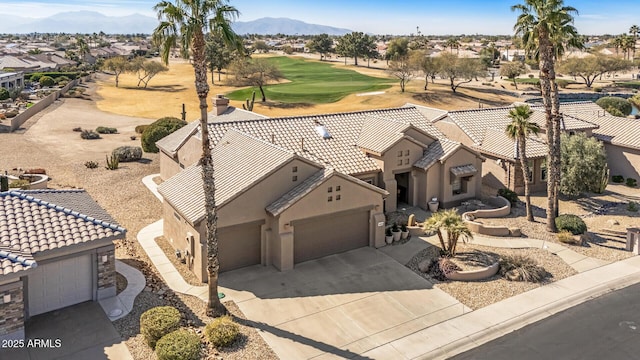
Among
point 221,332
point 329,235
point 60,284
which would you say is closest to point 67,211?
point 60,284

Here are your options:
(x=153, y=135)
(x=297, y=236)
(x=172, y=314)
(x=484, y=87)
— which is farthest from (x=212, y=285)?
(x=484, y=87)

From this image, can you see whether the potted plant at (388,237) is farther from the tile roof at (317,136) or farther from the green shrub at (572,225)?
the green shrub at (572,225)

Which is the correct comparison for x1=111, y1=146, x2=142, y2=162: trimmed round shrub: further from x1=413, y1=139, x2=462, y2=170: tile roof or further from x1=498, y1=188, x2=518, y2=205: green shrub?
x1=498, y1=188, x2=518, y2=205: green shrub

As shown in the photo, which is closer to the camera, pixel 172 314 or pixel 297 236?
pixel 172 314

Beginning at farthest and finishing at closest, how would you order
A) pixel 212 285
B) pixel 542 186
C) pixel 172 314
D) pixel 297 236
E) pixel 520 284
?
1. pixel 542 186
2. pixel 297 236
3. pixel 520 284
4. pixel 212 285
5. pixel 172 314

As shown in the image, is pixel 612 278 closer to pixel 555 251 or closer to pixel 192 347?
pixel 555 251
